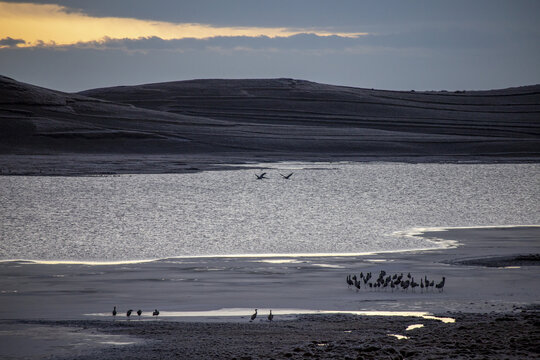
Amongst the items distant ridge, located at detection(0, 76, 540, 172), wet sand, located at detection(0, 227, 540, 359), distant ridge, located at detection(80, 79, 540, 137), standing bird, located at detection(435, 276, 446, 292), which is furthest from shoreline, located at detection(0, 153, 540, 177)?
standing bird, located at detection(435, 276, 446, 292)

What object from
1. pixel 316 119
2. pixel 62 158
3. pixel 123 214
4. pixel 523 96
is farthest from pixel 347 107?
pixel 123 214

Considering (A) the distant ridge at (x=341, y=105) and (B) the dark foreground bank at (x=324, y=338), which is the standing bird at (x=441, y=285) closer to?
(B) the dark foreground bank at (x=324, y=338)

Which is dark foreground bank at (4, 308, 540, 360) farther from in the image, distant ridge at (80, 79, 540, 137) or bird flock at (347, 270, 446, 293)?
distant ridge at (80, 79, 540, 137)

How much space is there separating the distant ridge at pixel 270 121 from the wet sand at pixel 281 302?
45386mm

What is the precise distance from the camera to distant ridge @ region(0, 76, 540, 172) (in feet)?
219

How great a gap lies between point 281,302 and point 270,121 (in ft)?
249

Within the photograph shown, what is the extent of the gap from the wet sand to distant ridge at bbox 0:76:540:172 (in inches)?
1787

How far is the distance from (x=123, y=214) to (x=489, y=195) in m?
18.1

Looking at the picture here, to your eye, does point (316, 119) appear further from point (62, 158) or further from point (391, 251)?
Result: point (391, 251)

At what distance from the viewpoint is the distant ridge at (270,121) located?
66.9 metres

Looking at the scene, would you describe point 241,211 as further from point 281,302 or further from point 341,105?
point 341,105

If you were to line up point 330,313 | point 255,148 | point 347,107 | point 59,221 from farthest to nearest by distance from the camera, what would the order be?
point 347,107 → point 255,148 → point 59,221 → point 330,313

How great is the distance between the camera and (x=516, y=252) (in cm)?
1873

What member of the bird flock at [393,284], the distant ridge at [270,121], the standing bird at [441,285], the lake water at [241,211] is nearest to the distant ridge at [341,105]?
the distant ridge at [270,121]
